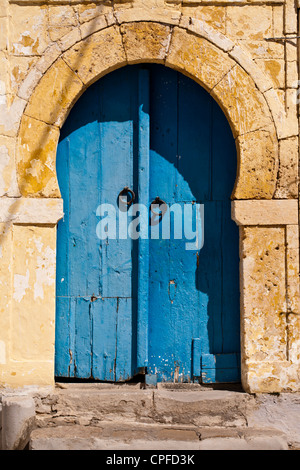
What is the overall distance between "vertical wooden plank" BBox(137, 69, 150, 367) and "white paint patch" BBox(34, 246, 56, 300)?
2.17ft

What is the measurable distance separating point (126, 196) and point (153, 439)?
1.79 m

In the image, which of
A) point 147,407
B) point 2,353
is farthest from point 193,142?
point 2,353

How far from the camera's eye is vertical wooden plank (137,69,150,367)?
13.0 feet

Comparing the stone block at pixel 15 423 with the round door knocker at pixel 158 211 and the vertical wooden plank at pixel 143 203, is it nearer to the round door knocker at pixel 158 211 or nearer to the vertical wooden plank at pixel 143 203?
the vertical wooden plank at pixel 143 203

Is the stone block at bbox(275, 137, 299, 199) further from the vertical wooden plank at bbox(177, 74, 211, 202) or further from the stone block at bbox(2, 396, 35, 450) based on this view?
the stone block at bbox(2, 396, 35, 450)

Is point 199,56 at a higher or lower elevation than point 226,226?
higher

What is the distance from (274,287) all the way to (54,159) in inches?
75.1

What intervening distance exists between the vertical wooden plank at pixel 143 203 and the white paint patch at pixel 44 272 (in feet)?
2.17

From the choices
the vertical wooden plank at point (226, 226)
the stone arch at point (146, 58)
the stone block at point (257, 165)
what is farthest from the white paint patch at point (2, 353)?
the stone block at point (257, 165)

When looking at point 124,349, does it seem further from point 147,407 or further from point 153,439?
point 153,439

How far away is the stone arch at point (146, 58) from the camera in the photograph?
3863mm

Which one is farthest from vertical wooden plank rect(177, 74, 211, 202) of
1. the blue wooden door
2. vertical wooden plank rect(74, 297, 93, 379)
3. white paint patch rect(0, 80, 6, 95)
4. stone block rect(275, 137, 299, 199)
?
white paint patch rect(0, 80, 6, 95)

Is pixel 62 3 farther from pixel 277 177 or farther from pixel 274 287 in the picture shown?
pixel 274 287

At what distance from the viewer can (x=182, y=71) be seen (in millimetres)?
3922
